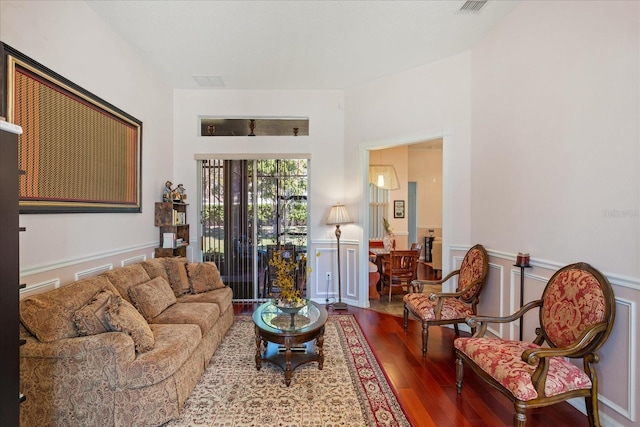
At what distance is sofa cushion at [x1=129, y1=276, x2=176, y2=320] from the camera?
2.86m

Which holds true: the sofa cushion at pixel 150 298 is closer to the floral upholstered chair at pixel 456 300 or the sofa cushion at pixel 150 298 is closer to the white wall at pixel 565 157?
the floral upholstered chair at pixel 456 300

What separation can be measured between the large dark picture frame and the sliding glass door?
5.04 feet

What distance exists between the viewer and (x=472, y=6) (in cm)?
301

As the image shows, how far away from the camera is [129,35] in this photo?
3477 mm

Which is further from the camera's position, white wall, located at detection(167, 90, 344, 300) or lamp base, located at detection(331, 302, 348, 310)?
white wall, located at detection(167, 90, 344, 300)

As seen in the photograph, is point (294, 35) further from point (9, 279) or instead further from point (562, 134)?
point (9, 279)

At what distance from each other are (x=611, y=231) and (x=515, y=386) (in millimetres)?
1256

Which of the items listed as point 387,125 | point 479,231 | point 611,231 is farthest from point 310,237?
point 611,231

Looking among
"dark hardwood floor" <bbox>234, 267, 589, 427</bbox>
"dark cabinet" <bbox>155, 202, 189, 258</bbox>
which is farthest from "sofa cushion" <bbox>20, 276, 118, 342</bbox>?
"dark hardwood floor" <bbox>234, 267, 589, 427</bbox>

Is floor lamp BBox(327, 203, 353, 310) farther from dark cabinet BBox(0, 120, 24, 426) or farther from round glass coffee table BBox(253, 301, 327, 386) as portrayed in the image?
dark cabinet BBox(0, 120, 24, 426)

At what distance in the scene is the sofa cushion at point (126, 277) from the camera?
288 cm

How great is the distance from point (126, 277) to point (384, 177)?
5.42m

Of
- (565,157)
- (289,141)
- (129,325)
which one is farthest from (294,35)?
(129,325)

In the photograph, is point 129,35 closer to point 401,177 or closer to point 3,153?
point 3,153
